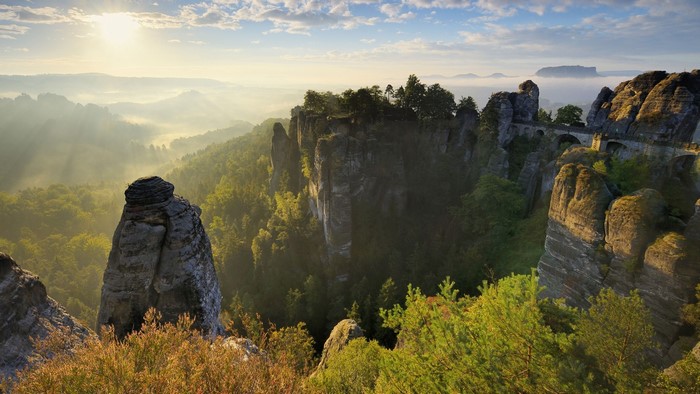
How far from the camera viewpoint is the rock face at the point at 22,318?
12.5 meters

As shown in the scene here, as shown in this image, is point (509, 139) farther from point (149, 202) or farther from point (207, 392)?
point (207, 392)

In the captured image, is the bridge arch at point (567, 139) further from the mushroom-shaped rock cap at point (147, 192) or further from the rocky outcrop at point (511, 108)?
the mushroom-shaped rock cap at point (147, 192)

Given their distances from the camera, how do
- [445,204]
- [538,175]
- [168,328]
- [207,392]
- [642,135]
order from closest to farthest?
[207,392], [168,328], [642,135], [538,175], [445,204]

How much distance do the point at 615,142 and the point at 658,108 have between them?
20.4 ft

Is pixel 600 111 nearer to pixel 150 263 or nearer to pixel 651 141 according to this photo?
pixel 651 141

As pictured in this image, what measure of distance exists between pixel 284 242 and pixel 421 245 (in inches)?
811

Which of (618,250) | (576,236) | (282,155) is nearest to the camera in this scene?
(618,250)

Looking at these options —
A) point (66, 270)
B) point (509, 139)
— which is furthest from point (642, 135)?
point (66, 270)

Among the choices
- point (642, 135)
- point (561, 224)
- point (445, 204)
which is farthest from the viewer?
point (445, 204)

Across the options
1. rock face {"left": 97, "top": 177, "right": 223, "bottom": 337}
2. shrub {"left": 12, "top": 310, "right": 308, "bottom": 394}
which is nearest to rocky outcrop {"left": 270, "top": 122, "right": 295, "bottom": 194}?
rock face {"left": 97, "top": 177, "right": 223, "bottom": 337}

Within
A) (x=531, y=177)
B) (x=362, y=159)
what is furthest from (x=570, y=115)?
(x=362, y=159)

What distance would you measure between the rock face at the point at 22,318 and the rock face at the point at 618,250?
82.9 ft

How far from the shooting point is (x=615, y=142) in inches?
1545

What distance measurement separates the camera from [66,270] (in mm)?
73812
